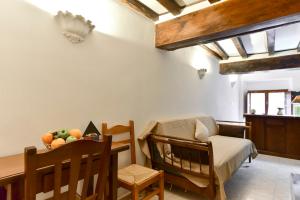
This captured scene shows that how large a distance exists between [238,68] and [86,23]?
396 cm

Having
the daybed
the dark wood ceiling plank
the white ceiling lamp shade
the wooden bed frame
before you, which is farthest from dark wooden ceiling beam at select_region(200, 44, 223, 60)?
the white ceiling lamp shade

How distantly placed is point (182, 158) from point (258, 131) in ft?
9.19

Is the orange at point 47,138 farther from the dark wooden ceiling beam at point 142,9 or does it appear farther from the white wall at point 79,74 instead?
the dark wooden ceiling beam at point 142,9

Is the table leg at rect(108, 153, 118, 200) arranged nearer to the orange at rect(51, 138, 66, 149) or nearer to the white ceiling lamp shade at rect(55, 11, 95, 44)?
the orange at rect(51, 138, 66, 149)

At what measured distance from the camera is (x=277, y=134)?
153 inches

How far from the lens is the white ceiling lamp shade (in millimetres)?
1587

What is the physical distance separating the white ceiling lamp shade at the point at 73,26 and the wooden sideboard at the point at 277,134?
390 cm

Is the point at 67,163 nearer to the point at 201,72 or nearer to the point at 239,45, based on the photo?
the point at 201,72

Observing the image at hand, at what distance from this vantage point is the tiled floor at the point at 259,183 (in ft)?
7.53

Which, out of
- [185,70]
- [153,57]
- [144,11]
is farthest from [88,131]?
[185,70]

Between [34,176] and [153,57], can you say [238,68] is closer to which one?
[153,57]

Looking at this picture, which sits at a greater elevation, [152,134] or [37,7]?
[37,7]

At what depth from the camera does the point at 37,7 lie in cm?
150

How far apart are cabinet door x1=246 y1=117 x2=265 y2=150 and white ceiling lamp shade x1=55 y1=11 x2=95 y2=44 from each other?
394 cm
